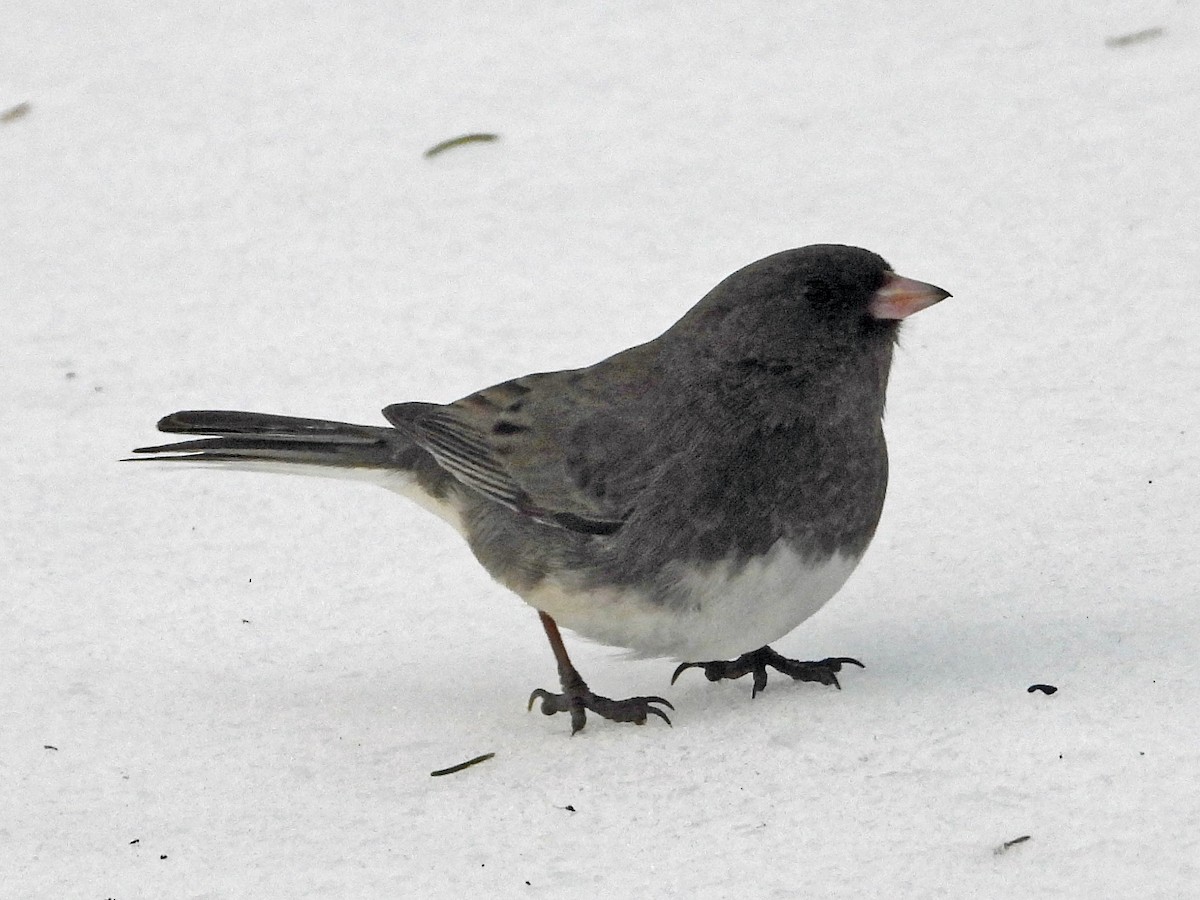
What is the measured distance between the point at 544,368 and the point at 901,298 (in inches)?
67.1

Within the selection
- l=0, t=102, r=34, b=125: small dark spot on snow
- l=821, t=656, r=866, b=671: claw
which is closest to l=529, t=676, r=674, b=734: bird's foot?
l=821, t=656, r=866, b=671: claw

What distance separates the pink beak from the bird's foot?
0.82 metres

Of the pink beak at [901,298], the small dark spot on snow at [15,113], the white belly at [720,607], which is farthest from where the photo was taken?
the small dark spot on snow at [15,113]

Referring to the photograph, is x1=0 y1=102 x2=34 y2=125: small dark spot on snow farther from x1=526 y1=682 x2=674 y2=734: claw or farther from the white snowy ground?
x1=526 y1=682 x2=674 y2=734: claw

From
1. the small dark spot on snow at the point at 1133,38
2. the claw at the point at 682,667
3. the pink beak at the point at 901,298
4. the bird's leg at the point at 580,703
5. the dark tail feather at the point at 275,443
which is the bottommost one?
the claw at the point at 682,667

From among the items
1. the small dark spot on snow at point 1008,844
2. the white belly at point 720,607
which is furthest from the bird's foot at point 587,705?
the small dark spot on snow at point 1008,844

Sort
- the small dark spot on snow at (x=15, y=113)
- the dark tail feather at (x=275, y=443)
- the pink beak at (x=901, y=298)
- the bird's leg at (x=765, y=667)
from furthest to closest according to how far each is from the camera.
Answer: the small dark spot on snow at (x=15, y=113) → the dark tail feather at (x=275, y=443) → the bird's leg at (x=765, y=667) → the pink beak at (x=901, y=298)

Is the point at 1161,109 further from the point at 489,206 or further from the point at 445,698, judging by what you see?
the point at 445,698

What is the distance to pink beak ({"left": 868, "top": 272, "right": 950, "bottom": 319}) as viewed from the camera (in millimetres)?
3203

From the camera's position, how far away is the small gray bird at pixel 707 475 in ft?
10.0

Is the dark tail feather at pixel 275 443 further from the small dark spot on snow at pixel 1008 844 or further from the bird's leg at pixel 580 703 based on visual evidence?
the small dark spot on snow at pixel 1008 844

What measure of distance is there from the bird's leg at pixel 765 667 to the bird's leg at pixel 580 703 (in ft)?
0.59

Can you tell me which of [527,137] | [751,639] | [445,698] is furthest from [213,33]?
[751,639]

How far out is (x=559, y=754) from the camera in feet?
10.3
